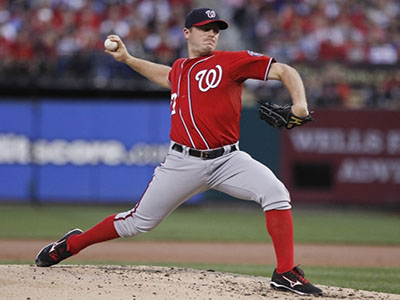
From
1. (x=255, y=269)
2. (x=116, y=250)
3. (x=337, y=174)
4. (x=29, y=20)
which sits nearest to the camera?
(x=255, y=269)

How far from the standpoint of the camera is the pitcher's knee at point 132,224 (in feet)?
17.4

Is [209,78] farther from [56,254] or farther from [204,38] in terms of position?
[56,254]

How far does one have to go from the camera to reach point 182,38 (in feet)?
52.1

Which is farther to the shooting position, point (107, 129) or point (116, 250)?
point (107, 129)

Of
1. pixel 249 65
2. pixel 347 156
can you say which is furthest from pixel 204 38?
pixel 347 156

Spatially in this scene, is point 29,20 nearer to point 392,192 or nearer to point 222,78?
point 392,192

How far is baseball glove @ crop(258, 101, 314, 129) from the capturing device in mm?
4840

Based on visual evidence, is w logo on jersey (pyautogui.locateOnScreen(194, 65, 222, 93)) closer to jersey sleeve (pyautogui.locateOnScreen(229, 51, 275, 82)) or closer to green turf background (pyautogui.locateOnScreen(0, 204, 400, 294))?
jersey sleeve (pyautogui.locateOnScreen(229, 51, 275, 82))

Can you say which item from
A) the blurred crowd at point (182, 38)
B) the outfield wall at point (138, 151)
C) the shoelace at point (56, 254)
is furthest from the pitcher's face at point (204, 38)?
the outfield wall at point (138, 151)

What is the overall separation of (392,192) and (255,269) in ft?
25.0

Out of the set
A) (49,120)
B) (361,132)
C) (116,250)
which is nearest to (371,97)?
(361,132)

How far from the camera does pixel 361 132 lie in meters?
14.4

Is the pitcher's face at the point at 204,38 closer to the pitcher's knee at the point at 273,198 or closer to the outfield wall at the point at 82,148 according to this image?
the pitcher's knee at the point at 273,198

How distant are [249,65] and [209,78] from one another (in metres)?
0.30
